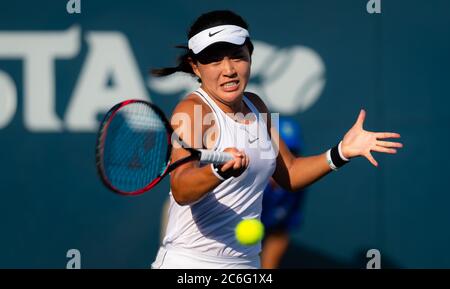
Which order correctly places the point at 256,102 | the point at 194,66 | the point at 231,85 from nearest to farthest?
the point at 231,85 → the point at 194,66 → the point at 256,102

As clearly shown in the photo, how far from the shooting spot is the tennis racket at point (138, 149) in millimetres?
2893

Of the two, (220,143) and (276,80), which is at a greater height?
(276,80)

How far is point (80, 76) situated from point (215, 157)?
7.57 feet

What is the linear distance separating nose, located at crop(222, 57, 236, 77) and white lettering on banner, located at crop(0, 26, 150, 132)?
1.81 meters

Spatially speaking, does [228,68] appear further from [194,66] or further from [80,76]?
[80,76]

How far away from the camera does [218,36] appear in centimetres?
323

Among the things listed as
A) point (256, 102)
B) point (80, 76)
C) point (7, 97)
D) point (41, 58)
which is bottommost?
point (256, 102)

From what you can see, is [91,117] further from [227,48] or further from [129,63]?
[227,48]

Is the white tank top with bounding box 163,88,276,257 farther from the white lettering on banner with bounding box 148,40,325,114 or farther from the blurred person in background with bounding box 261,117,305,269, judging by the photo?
the white lettering on banner with bounding box 148,40,325,114

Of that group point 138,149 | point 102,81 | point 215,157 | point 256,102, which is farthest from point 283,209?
point 215,157

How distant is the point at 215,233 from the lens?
3.22 meters

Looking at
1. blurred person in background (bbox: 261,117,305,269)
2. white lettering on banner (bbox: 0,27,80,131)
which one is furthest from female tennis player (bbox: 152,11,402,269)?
white lettering on banner (bbox: 0,27,80,131)

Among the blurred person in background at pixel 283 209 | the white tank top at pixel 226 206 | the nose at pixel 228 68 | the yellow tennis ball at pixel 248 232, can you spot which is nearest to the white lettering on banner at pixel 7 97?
the blurred person in background at pixel 283 209

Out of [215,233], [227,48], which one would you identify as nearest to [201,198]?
[215,233]
